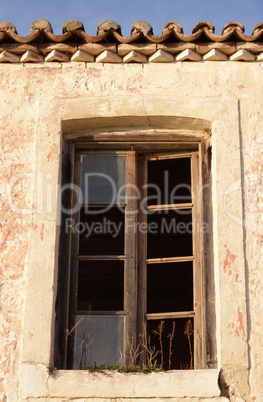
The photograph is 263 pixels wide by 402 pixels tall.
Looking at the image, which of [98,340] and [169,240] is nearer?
[98,340]

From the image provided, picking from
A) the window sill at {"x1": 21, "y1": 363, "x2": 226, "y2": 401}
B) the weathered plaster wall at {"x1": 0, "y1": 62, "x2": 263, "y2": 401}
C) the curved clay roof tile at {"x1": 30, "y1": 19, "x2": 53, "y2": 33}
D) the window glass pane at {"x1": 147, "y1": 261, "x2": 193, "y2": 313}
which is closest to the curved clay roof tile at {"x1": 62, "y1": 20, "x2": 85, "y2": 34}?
the curved clay roof tile at {"x1": 30, "y1": 19, "x2": 53, "y2": 33}

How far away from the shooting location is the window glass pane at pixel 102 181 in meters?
5.87

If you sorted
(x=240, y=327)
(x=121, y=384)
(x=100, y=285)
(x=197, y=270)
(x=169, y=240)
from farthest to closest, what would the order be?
(x=100, y=285) < (x=169, y=240) < (x=197, y=270) < (x=240, y=327) < (x=121, y=384)

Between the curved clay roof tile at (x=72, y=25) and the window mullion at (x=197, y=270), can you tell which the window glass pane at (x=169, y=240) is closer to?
the window mullion at (x=197, y=270)

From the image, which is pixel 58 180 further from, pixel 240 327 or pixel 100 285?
pixel 100 285

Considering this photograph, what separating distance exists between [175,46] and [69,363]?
278 centimetres

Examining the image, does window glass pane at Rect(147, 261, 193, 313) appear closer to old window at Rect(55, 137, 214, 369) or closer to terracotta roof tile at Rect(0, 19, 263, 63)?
old window at Rect(55, 137, 214, 369)

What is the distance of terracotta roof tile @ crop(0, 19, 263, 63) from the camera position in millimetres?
5953

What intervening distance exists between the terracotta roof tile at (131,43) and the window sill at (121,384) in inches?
106

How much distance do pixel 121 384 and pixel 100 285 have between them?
5377 mm

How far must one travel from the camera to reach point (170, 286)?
10.2 m

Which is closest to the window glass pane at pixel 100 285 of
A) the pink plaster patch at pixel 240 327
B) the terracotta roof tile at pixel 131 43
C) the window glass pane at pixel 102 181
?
the window glass pane at pixel 102 181

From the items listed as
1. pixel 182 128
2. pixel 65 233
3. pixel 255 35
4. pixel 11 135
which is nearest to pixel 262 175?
pixel 182 128

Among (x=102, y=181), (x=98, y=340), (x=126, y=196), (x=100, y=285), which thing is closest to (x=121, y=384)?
(x=98, y=340)
